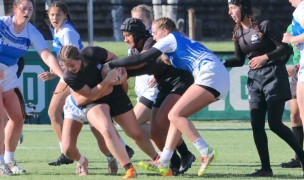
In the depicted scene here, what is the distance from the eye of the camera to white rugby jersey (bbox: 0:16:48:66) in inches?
477

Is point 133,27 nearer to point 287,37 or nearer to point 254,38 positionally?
point 254,38

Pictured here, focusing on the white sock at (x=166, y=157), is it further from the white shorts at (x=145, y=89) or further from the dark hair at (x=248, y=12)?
the dark hair at (x=248, y=12)

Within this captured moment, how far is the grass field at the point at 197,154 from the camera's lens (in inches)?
465

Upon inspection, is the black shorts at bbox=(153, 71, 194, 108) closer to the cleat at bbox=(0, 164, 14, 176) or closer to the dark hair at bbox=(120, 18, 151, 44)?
the dark hair at bbox=(120, 18, 151, 44)

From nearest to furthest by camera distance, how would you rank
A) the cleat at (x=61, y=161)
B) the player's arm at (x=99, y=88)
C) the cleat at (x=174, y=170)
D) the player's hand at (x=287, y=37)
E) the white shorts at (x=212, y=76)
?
the player's hand at (x=287, y=37) < the player's arm at (x=99, y=88) < the white shorts at (x=212, y=76) < the cleat at (x=174, y=170) < the cleat at (x=61, y=161)

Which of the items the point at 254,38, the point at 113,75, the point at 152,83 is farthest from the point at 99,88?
the point at 254,38

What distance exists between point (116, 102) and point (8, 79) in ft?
4.63

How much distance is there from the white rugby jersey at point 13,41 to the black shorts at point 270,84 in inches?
93.3

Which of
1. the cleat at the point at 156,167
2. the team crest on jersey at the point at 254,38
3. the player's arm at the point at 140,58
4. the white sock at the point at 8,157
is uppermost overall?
the player's arm at the point at 140,58

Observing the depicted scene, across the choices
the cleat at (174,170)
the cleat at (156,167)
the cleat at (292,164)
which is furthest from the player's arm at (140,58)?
the cleat at (292,164)

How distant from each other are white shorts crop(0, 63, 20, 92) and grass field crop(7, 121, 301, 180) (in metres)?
0.94

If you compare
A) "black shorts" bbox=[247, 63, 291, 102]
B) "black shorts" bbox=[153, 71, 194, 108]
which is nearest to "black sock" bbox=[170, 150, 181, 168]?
"black shorts" bbox=[153, 71, 194, 108]

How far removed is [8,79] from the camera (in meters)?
12.2

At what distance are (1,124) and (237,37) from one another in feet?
8.80
